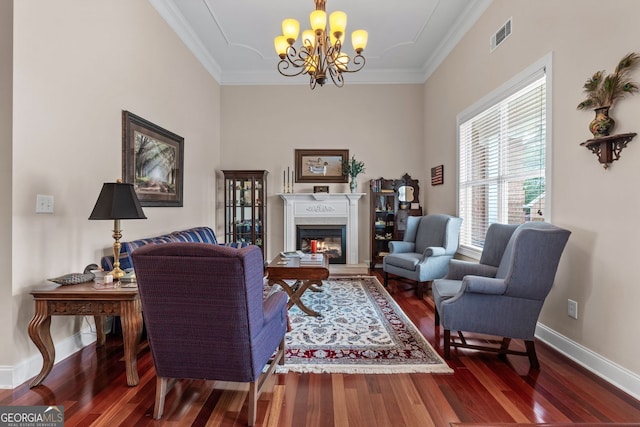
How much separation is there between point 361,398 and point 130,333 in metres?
1.55

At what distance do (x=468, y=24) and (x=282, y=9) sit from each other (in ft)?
8.07

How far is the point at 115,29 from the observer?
9.87ft

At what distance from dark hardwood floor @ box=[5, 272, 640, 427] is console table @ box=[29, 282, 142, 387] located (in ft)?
0.60

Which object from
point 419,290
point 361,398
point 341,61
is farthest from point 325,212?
point 361,398

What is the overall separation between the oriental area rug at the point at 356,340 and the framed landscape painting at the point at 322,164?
263 cm

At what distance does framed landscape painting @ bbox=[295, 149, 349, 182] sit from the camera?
19.6ft

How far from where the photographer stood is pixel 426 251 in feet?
13.5

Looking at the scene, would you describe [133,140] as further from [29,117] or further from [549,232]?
[549,232]

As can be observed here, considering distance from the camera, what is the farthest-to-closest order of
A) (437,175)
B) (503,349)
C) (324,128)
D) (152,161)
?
(324,128), (437,175), (152,161), (503,349)

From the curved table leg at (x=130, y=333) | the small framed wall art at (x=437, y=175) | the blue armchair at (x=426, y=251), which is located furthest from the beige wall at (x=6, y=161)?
the small framed wall art at (x=437, y=175)

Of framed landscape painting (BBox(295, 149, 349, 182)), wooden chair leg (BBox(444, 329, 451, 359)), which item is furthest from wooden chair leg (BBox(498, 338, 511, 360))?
framed landscape painting (BBox(295, 149, 349, 182))

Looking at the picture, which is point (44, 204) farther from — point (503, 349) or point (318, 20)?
point (503, 349)

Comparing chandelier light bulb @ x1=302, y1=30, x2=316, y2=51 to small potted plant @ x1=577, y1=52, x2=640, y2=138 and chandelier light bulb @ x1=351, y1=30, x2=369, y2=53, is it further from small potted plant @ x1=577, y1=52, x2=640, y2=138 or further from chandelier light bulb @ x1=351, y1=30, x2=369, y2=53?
small potted plant @ x1=577, y1=52, x2=640, y2=138

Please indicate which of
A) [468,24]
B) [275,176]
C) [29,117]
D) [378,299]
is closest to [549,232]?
[378,299]
